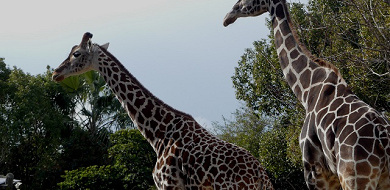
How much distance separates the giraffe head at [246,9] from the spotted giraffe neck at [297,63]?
0.11m

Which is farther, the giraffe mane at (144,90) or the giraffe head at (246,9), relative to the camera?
the giraffe mane at (144,90)

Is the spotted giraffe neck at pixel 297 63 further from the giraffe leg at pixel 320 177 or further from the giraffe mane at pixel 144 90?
the giraffe mane at pixel 144 90

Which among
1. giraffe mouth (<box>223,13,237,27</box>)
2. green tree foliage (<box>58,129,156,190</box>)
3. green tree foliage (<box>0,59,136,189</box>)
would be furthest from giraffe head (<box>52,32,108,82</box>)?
green tree foliage (<box>0,59,136,189</box>)

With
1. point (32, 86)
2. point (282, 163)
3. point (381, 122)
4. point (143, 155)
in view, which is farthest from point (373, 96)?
point (32, 86)

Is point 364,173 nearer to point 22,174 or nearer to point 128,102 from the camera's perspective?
point 128,102

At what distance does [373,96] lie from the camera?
1287 centimetres

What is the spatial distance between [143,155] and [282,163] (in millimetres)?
3880

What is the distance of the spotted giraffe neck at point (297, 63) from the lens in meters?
5.59

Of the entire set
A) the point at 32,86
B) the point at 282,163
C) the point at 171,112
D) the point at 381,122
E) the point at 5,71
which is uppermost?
the point at 5,71

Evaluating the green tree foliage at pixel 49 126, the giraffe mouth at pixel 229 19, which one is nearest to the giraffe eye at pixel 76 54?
the giraffe mouth at pixel 229 19

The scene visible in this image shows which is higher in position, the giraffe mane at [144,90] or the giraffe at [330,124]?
the giraffe mane at [144,90]

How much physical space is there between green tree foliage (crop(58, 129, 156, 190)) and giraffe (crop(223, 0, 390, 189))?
9.68m

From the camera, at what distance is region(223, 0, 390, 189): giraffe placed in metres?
4.63

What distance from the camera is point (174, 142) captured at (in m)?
7.40
